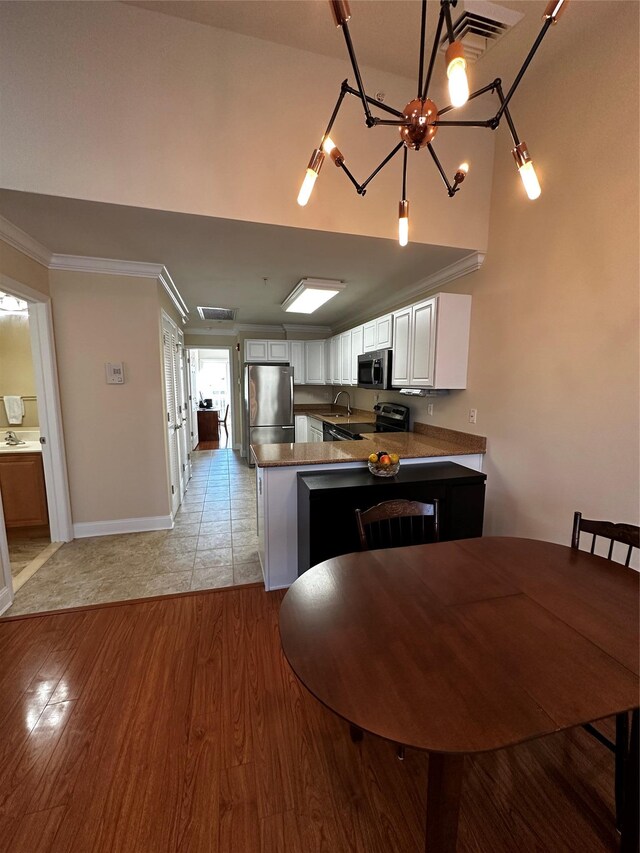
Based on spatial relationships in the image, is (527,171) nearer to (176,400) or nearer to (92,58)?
(92,58)

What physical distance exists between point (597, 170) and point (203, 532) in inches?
151

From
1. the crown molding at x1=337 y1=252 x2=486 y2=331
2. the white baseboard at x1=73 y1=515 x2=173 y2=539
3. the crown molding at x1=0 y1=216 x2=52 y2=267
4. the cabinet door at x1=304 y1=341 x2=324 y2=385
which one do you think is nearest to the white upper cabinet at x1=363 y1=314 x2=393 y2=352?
the crown molding at x1=337 y1=252 x2=486 y2=331

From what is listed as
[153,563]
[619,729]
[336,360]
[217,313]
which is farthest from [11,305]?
[619,729]

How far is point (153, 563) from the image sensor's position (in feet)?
9.11

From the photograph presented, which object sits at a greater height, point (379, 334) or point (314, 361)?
point (379, 334)

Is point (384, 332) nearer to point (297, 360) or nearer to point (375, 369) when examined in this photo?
point (375, 369)

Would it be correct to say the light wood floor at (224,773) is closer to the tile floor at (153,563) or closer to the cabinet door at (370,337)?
the tile floor at (153,563)

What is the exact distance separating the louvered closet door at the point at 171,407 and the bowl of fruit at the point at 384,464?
2238 mm

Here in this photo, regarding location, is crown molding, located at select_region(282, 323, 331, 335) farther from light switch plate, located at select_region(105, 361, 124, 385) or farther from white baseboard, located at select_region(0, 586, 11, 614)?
white baseboard, located at select_region(0, 586, 11, 614)

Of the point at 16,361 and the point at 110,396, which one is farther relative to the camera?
the point at 16,361

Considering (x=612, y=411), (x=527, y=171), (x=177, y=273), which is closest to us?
(x=527, y=171)

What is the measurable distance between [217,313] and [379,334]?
282 centimetres

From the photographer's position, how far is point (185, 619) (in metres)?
2.12

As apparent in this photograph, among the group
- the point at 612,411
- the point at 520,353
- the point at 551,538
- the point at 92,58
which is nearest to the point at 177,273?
the point at 92,58
